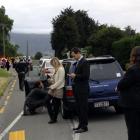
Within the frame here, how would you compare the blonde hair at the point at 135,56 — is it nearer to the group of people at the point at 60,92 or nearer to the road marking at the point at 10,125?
the group of people at the point at 60,92

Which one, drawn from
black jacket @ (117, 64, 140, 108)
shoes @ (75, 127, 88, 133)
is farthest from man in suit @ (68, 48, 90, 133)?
black jacket @ (117, 64, 140, 108)

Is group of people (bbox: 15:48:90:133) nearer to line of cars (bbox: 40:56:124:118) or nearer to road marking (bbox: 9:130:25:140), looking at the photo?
line of cars (bbox: 40:56:124:118)

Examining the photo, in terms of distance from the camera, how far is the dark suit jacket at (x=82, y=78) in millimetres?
12555

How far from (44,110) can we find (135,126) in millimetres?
10595

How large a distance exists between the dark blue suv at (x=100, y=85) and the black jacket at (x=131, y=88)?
6.70 m

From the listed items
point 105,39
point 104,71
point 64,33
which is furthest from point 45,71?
point 64,33

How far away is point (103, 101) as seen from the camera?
14.6 m

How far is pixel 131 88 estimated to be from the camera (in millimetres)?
7770

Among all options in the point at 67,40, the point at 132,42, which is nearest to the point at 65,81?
the point at 132,42

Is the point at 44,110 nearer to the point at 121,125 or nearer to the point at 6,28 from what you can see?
the point at 121,125

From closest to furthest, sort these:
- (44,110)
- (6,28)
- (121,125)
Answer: (121,125) → (44,110) → (6,28)

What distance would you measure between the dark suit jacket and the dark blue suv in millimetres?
1958

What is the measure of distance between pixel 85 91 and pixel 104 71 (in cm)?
284

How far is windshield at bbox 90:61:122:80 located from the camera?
49.8 feet
